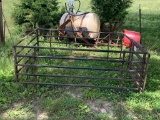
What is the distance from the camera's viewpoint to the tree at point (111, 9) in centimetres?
775

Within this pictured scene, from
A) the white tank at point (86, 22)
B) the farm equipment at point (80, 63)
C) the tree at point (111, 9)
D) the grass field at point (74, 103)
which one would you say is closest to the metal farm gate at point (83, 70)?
the farm equipment at point (80, 63)

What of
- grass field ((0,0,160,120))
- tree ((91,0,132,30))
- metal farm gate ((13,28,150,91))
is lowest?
grass field ((0,0,160,120))

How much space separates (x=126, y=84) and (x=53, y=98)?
1415mm

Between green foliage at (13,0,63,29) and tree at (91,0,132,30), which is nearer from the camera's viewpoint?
tree at (91,0,132,30)

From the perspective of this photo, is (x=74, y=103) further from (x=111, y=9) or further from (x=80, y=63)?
(x=111, y=9)

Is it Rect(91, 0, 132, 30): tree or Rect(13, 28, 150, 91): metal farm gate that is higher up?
Rect(91, 0, 132, 30): tree

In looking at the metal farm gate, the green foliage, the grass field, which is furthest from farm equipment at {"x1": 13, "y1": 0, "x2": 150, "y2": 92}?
the green foliage

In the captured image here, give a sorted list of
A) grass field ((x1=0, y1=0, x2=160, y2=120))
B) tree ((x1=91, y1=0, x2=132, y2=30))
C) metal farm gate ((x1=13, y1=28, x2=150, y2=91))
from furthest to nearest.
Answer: tree ((x1=91, y1=0, x2=132, y2=30)) < metal farm gate ((x1=13, y1=28, x2=150, y2=91)) < grass field ((x1=0, y1=0, x2=160, y2=120))

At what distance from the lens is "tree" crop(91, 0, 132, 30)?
7.75m

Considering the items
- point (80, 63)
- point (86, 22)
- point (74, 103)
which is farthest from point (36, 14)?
point (74, 103)

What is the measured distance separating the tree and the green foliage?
5.06ft

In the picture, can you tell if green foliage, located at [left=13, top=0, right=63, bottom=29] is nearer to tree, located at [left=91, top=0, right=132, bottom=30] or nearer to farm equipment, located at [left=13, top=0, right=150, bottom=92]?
farm equipment, located at [left=13, top=0, right=150, bottom=92]

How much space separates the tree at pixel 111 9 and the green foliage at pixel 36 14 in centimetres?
154

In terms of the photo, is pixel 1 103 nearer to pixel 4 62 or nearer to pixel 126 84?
pixel 4 62
